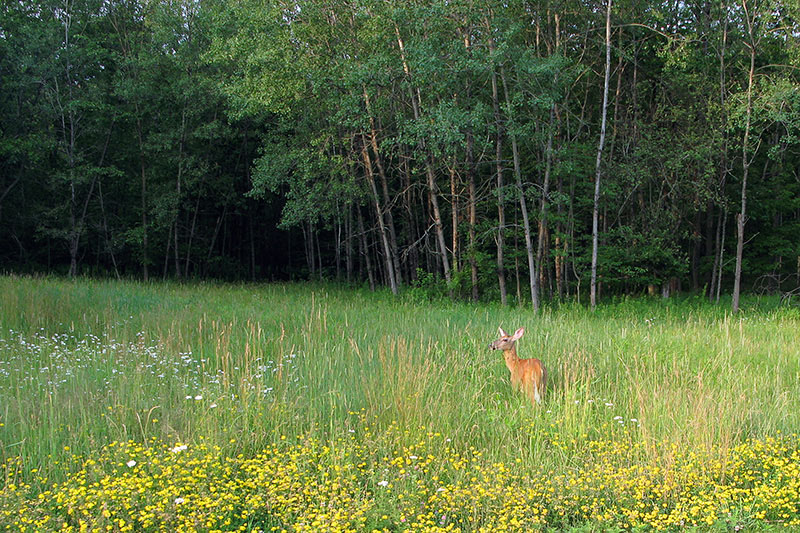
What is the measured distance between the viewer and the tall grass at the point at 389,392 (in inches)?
191

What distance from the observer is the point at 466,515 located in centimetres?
396

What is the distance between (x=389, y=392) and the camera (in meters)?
5.54

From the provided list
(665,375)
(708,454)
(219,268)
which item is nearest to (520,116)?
(665,375)

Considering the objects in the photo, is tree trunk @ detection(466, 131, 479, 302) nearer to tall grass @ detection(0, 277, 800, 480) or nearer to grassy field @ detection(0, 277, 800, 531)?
tall grass @ detection(0, 277, 800, 480)

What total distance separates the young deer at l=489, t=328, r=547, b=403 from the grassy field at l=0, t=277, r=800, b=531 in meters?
0.15

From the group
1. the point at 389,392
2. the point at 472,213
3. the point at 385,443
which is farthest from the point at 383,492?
the point at 472,213

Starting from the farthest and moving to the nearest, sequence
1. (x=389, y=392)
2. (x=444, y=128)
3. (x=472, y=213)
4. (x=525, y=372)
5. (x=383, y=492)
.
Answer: (x=472, y=213), (x=444, y=128), (x=525, y=372), (x=389, y=392), (x=383, y=492)

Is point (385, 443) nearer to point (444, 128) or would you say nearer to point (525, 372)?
point (525, 372)

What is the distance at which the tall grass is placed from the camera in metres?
4.84

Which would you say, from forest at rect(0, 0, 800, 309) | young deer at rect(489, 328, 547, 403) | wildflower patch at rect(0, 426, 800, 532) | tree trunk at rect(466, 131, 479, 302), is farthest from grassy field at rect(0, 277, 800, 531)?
tree trunk at rect(466, 131, 479, 302)

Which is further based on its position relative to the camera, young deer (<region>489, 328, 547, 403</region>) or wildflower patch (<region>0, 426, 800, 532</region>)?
young deer (<region>489, 328, 547, 403</region>)

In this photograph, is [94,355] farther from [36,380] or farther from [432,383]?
[432,383]

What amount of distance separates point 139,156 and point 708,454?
24720 mm

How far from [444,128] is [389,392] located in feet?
27.1
